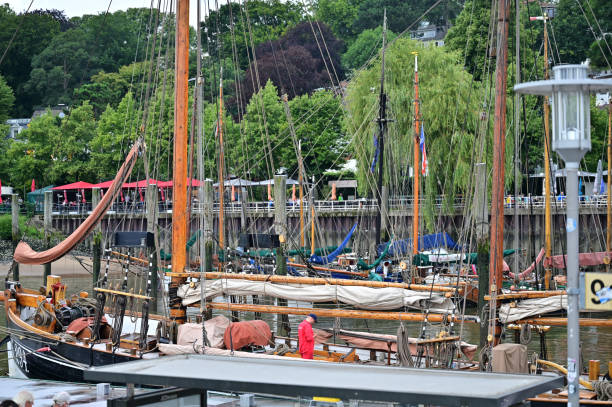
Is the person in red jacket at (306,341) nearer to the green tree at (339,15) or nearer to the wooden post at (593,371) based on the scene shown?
the wooden post at (593,371)

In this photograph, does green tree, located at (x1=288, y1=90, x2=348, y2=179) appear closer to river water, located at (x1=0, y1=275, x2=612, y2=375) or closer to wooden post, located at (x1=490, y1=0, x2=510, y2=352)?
river water, located at (x1=0, y1=275, x2=612, y2=375)

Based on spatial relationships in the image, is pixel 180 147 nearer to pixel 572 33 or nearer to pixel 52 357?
pixel 52 357

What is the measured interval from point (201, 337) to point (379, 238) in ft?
90.8

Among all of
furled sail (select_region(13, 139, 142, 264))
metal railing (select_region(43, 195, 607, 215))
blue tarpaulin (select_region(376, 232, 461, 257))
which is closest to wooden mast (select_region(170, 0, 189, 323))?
furled sail (select_region(13, 139, 142, 264))

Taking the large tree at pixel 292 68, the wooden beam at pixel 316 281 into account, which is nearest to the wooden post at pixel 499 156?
the wooden beam at pixel 316 281

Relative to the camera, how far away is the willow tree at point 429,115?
49916mm

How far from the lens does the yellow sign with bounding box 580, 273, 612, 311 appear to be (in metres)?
9.73

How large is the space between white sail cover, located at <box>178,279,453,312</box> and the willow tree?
88.7 feet

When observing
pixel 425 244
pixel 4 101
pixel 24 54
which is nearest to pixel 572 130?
pixel 425 244

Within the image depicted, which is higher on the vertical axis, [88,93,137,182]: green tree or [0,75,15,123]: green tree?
[0,75,15,123]: green tree

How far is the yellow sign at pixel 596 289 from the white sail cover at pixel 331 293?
9428 millimetres

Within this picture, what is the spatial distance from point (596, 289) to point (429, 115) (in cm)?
4250

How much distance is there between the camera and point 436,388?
8656 millimetres

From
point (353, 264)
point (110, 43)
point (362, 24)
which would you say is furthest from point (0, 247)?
point (362, 24)
